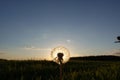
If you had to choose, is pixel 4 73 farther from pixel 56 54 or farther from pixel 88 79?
pixel 56 54

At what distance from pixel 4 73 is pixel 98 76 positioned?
164 inches

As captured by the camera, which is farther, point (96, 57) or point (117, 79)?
point (96, 57)

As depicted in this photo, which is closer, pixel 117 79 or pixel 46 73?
pixel 117 79

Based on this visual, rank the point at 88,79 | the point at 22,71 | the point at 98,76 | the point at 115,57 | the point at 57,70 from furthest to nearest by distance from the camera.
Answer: the point at 115,57
the point at 57,70
the point at 22,71
the point at 98,76
the point at 88,79

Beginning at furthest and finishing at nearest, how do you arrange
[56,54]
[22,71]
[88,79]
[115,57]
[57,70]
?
[115,57] → [57,70] → [22,71] → [88,79] → [56,54]

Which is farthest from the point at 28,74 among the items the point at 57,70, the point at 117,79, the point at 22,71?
the point at 117,79

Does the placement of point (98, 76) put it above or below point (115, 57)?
below

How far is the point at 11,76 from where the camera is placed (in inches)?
466

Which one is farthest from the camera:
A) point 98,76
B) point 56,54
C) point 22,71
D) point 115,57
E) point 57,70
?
point 115,57

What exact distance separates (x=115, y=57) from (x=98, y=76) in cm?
2981

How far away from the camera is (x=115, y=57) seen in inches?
1583

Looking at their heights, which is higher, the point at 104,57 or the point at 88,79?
the point at 104,57

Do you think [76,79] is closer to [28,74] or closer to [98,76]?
[98,76]

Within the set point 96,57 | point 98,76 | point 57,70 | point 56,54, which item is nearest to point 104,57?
point 96,57
